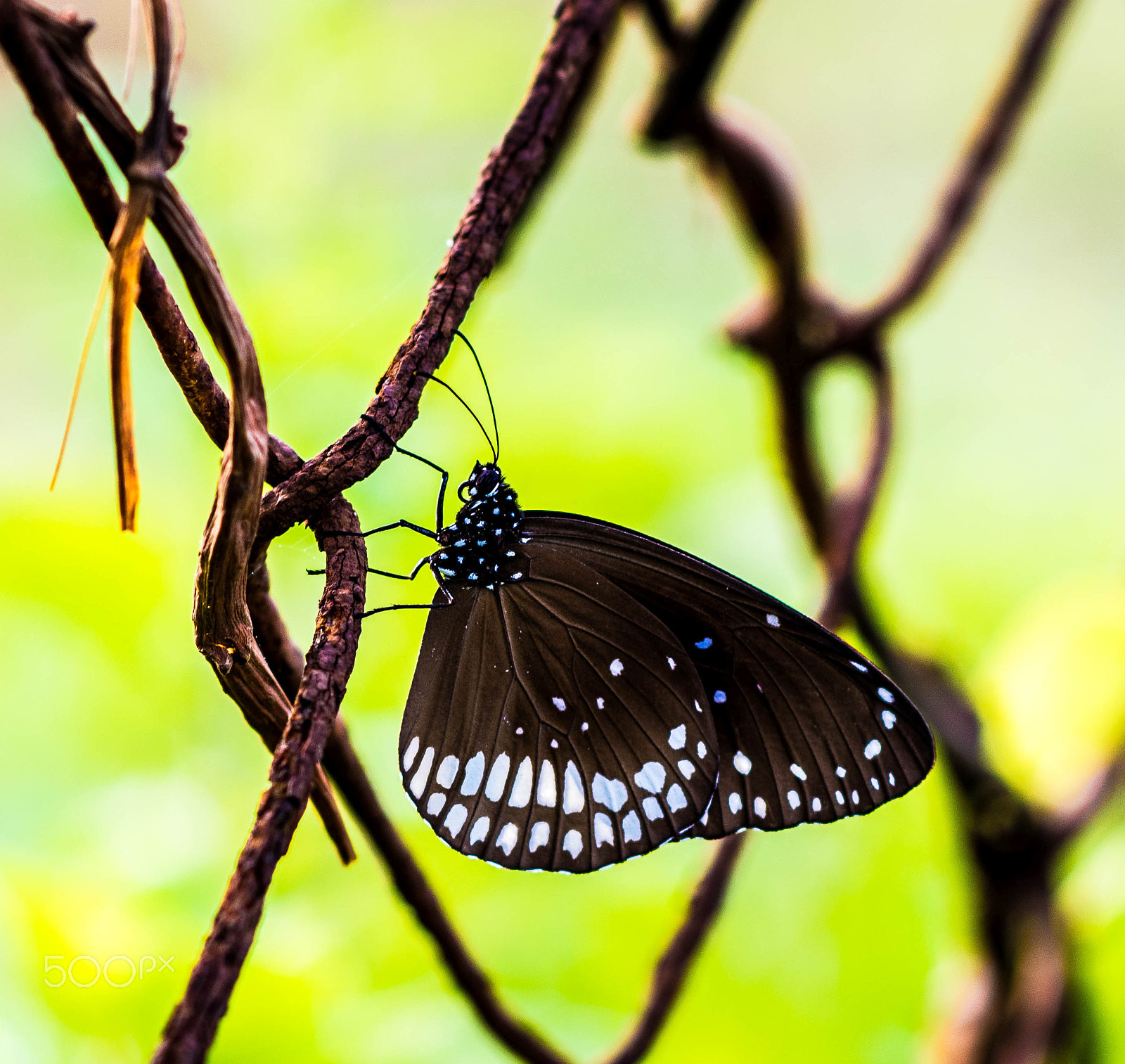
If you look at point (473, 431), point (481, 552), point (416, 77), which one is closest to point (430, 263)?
point (473, 431)

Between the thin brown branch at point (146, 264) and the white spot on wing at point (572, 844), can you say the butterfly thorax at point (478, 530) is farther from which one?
the thin brown branch at point (146, 264)

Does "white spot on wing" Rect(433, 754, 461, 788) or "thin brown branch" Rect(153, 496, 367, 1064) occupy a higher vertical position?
"white spot on wing" Rect(433, 754, 461, 788)

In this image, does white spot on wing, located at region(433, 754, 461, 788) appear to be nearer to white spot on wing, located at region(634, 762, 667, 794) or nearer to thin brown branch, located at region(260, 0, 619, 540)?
white spot on wing, located at region(634, 762, 667, 794)

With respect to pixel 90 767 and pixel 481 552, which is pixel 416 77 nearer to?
pixel 481 552

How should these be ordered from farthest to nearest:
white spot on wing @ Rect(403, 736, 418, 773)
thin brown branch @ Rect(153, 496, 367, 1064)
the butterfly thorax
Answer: the butterfly thorax < white spot on wing @ Rect(403, 736, 418, 773) < thin brown branch @ Rect(153, 496, 367, 1064)

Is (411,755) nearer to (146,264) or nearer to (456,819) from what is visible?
(456,819)

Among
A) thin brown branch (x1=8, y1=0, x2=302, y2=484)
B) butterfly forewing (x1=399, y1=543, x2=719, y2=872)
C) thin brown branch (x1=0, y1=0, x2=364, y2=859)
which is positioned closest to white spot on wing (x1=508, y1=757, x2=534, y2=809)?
butterfly forewing (x1=399, y1=543, x2=719, y2=872)

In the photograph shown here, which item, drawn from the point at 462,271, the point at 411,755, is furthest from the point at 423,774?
the point at 462,271
